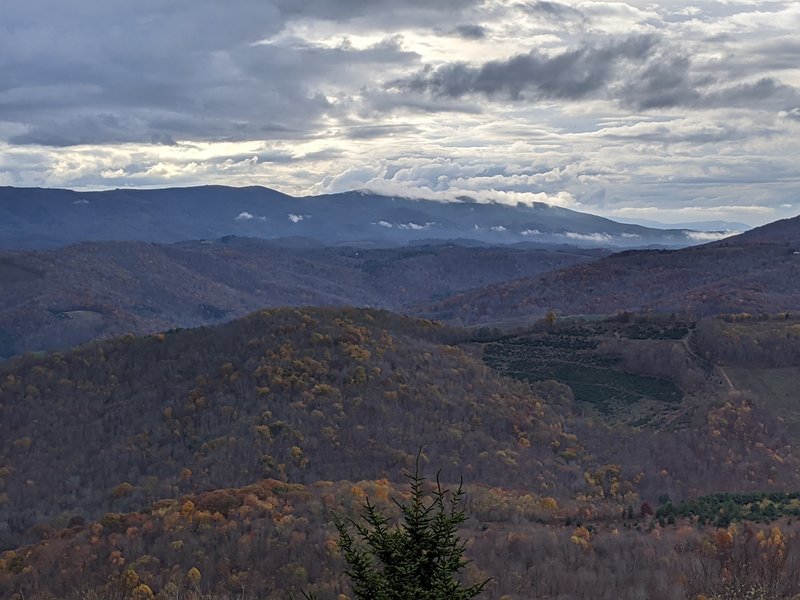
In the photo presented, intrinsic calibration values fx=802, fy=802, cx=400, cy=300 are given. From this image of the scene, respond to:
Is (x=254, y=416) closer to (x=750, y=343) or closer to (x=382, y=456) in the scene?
(x=382, y=456)

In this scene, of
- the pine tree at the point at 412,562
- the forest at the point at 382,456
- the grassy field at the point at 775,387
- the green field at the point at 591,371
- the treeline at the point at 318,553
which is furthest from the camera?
the green field at the point at 591,371

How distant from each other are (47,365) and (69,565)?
83.9 meters

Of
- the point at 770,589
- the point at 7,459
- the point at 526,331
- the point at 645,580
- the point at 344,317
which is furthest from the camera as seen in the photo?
the point at 526,331

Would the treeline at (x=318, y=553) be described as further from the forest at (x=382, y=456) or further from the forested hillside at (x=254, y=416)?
the forested hillside at (x=254, y=416)

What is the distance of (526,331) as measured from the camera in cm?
17688

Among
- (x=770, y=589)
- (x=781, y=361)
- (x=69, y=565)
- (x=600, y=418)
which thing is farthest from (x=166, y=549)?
(x=781, y=361)

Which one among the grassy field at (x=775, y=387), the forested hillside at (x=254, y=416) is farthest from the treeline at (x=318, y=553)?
the grassy field at (x=775, y=387)

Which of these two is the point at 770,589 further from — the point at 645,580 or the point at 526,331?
the point at 526,331

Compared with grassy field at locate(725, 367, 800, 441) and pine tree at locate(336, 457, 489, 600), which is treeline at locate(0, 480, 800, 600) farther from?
grassy field at locate(725, 367, 800, 441)

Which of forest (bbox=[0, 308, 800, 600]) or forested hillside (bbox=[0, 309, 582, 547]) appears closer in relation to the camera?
forest (bbox=[0, 308, 800, 600])

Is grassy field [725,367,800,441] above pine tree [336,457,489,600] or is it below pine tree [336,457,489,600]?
below

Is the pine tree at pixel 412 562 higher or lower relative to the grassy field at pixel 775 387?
higher

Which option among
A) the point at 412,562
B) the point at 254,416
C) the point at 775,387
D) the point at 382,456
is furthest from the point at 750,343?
the point at 412,562

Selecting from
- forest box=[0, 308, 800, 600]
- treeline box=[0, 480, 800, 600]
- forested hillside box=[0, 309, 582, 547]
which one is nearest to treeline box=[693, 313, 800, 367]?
forest box=[0, 308, 800, 600]
